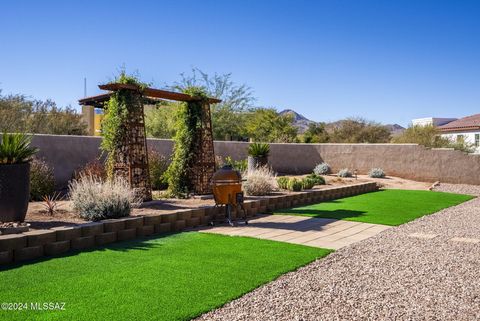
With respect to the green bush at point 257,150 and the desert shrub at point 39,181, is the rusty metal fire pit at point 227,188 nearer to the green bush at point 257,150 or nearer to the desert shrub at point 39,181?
the desert shrub at point 39,181

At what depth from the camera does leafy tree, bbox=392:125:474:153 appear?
75.2ft

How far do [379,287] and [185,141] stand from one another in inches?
267

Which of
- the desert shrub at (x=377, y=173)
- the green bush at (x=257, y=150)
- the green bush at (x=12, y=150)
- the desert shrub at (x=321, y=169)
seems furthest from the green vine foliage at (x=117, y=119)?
the desert shrub at (x=377, y=173)

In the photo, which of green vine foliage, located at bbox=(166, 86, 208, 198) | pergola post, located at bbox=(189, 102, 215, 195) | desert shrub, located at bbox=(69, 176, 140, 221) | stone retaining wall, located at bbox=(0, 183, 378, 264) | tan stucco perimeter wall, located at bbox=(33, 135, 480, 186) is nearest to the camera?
stone retaining wall, located at bbox=(0, 183, 378, 264)

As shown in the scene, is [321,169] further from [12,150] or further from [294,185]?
[12,150]

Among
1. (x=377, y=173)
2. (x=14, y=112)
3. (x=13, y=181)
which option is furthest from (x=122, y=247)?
(x=14, y=112)

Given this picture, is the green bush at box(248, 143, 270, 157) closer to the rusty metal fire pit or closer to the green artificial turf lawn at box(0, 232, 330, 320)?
the rusty metal fire pit

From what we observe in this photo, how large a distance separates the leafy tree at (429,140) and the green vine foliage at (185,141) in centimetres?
1549

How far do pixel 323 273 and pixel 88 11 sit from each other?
9.49m

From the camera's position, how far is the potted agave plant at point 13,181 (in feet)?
20.0

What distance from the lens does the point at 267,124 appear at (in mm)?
32750

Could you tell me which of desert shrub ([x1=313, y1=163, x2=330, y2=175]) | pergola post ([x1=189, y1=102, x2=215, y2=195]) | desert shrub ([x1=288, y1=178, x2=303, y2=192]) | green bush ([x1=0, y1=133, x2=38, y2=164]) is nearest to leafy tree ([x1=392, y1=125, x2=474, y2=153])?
desert shrub ([x1=313, y1=163, x2=330, y2=175])

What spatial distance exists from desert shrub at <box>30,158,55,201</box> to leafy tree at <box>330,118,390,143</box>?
2667 cm

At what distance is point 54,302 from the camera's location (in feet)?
13.1
